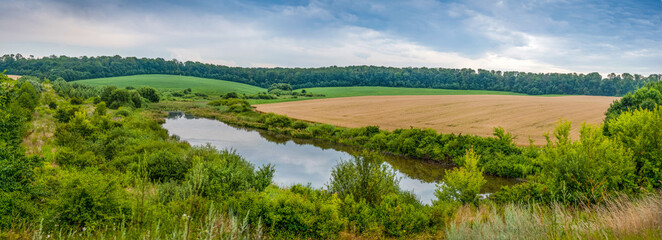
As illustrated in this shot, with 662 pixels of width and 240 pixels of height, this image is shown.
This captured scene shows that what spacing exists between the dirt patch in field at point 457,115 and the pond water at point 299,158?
9.89 metres

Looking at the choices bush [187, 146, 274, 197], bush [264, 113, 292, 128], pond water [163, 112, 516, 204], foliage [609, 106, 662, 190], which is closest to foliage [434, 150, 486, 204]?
pond water [163, 112, 516, 204]

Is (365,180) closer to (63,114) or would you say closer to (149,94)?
(63,114)

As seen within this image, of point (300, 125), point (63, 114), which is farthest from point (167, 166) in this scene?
point (300, 125)

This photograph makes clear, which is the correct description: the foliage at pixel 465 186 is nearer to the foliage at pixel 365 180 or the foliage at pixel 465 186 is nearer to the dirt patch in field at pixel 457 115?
the foliage at pixel 365 180

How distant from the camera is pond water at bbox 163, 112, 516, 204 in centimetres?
2150

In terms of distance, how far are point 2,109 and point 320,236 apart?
1157 cm

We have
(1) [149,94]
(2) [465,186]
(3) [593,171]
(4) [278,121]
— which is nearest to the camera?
(3) [593,171]

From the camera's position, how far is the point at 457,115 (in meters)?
48.3

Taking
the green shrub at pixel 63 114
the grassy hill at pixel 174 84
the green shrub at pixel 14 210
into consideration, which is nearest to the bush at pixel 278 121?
the green shrub at pixel 63 114

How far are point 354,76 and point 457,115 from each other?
222 ft

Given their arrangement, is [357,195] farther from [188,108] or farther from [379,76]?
[379,76]

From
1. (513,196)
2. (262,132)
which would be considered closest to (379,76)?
(262,132)

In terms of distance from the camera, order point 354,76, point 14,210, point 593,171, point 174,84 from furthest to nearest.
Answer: point 354,76 → point 174,84 → point 593,171 → point 14,210

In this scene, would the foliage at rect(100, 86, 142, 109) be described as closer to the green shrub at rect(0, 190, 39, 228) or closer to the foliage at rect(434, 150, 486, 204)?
the green shrub at rect(0, 190, 39, 228)
